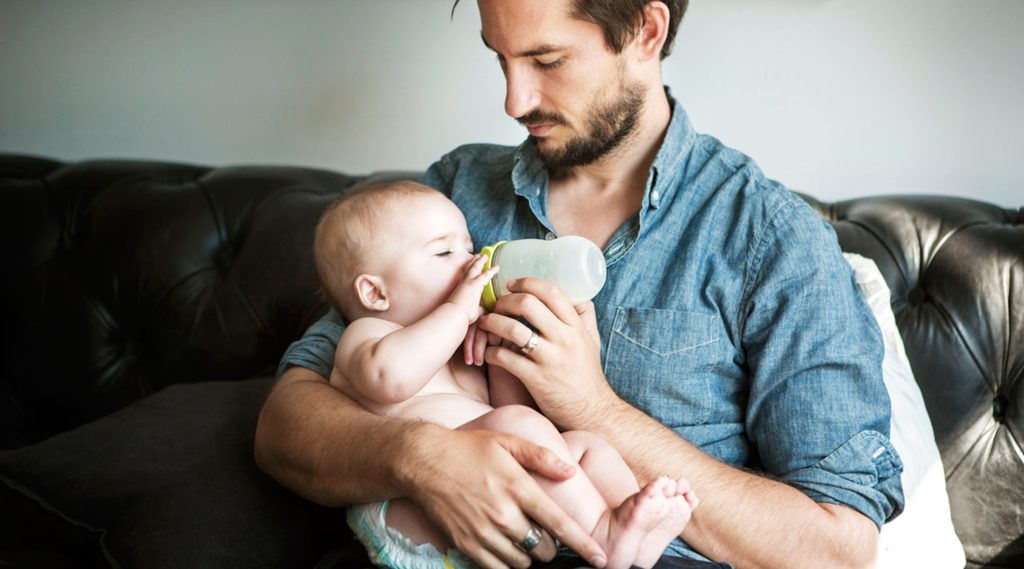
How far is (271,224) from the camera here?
1958 mm

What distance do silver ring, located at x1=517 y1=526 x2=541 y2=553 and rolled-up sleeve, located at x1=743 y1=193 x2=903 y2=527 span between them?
0.42 metres

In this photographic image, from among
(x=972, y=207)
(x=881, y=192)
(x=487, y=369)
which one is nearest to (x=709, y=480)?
(x=487, y=369)

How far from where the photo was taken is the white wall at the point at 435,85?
1.96 meters

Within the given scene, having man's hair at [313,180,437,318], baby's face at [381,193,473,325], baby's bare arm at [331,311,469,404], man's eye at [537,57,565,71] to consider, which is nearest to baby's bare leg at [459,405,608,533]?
baby's bare arm at [331,311,469,404]

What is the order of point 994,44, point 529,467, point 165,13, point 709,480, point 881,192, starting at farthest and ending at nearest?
1. point 165,13
2. point 881,192
3. point 994,44
4. point 709,480
5. point 529,467

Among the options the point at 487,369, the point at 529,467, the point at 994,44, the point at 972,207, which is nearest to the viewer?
the point at 529,467

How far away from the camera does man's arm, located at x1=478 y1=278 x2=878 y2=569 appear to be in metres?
1.20

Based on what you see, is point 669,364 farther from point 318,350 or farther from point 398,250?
point 318,350

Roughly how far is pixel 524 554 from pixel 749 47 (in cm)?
141

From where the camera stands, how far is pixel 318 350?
59.9 inches

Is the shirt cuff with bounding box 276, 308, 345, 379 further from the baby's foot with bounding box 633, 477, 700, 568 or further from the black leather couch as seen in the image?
the baby's foot with bounding box 633, 477, 700, 568

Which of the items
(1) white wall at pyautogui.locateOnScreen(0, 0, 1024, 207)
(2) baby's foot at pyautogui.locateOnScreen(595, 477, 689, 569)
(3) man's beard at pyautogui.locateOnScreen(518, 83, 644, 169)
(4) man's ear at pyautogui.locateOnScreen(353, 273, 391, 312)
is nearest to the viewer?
(2) baby's foot at pyautogui.locateOnScreen(595, 477, 689, 569)

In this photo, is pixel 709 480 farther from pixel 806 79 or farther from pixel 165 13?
pixel 165 13

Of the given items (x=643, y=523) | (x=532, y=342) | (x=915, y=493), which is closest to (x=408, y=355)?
(x=532, y=342)
